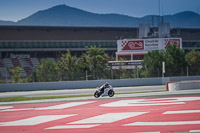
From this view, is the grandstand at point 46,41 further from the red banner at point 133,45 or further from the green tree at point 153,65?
the green tree at point 153,65

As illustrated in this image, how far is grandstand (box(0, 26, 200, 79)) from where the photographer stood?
76.5m

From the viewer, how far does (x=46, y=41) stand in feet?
263

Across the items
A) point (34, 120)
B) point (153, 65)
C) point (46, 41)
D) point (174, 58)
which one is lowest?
point (34, 120)

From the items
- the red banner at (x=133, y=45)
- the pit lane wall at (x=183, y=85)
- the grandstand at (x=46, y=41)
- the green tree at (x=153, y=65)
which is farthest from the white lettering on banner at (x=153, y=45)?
the pit lane wall at (x=183, y=85)

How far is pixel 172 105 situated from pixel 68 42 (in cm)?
6509

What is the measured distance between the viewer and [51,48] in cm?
8019

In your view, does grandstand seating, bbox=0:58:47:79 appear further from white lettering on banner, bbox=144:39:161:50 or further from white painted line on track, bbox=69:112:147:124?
white painted line on track, bbox=69:112:147:124

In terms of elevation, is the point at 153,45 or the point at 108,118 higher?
the point at 153,45

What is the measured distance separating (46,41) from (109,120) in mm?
66939

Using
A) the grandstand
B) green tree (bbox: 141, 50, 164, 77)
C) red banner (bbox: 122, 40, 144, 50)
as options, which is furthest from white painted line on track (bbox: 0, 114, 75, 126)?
red banner (bbox: 122, 40, 144, 50)

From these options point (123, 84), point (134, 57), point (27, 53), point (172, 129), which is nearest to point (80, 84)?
point (123, 84)

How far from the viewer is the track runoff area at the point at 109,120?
12.9 m

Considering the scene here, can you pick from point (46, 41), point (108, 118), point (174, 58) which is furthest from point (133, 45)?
point (108, 118)

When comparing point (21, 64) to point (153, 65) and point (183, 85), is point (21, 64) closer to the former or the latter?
point (153, 65)
